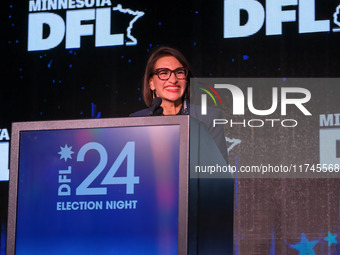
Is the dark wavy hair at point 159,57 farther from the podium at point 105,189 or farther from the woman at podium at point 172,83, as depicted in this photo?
the podium at point 105,189

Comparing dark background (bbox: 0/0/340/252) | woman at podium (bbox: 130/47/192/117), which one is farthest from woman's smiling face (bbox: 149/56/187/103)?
dark background (bbox: 0/0/340/252)

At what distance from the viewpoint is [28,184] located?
93 cm

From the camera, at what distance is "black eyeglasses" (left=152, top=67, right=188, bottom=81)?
1.85 meters

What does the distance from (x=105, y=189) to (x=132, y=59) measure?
281 centimetres

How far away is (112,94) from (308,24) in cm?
137

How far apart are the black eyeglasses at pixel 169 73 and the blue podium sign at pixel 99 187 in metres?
0.96

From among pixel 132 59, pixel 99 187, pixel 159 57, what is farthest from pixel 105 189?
pixel 132 59

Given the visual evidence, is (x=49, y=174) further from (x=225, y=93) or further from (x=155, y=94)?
(x=225, y=93)

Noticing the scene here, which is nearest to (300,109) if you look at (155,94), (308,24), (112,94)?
(308,24)

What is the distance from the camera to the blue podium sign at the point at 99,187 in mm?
861

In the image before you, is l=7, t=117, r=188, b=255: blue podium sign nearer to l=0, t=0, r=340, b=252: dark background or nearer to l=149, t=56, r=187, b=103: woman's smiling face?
l=149, t=56, r=187, b=103: woman's smiling face

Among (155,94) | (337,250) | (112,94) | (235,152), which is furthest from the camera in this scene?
(112,94)

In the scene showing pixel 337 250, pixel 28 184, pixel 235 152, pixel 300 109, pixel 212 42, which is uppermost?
pixel 212 42

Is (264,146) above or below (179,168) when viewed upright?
above
